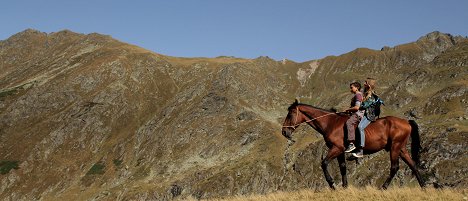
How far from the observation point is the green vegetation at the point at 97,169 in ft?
434

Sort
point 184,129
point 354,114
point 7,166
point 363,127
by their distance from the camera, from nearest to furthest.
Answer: point 363,127 < point 354,114 < point 7,166 < point 184,129

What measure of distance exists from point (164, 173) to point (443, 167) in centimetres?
7327

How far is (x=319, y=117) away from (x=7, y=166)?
137 metres

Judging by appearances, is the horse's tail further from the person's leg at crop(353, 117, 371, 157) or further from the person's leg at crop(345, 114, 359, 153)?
the person's leg at crop(345, 114, 359, 153)

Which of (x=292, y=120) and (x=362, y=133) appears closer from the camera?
(x=362, y=133)

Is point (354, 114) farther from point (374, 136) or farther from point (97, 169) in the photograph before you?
point (97, 169)

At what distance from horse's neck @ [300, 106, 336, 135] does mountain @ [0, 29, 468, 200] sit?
69.9 metres

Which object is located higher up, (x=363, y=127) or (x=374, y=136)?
(x=363, y=127)

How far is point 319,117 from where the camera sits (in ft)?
67.8

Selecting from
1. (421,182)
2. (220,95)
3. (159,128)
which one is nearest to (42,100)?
(159,128)

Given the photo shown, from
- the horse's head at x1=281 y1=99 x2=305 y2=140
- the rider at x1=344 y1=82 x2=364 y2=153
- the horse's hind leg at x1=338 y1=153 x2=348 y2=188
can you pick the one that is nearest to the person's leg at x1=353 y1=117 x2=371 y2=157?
the rider at x1=344 y1=82 x2=364 y2=153

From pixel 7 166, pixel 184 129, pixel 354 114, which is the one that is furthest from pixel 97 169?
pixel 354 114

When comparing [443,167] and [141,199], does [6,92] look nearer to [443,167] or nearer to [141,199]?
[141,199]

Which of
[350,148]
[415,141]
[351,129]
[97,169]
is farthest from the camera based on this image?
[97,169]
